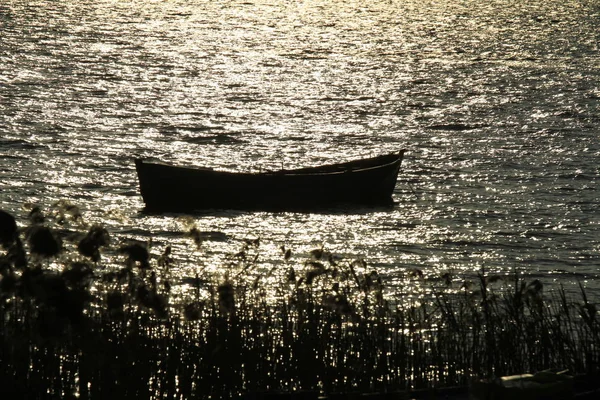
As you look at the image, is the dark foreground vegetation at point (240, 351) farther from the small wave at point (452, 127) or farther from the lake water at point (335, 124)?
the small wave at point (452, 127)

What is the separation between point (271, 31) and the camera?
8700 cm

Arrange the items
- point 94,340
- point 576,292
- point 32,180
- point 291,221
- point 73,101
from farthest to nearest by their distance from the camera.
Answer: point 73,101, point 32,180, point 291,221, point 576,292, point 94,340

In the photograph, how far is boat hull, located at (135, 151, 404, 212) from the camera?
28.6m

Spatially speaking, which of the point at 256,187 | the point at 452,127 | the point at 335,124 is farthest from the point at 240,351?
the point at 335,124

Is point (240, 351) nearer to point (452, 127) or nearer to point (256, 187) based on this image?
point (256, 187)

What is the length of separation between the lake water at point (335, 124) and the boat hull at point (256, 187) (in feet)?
1.28

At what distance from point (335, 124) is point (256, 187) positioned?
1753 cm

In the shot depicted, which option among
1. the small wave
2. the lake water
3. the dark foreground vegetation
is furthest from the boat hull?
the dark foreground vegetation

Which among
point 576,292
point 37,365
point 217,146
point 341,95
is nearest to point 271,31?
point 341,95

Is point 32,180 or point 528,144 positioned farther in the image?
point 528,144

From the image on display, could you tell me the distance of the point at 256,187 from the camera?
2891 cm

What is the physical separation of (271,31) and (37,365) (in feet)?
252

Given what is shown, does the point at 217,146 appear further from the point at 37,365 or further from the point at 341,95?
the point at 37,365

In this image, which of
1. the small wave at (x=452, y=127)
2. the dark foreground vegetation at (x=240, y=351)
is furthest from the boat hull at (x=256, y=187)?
the dark foreground vegetation at (x=240, y=351)
